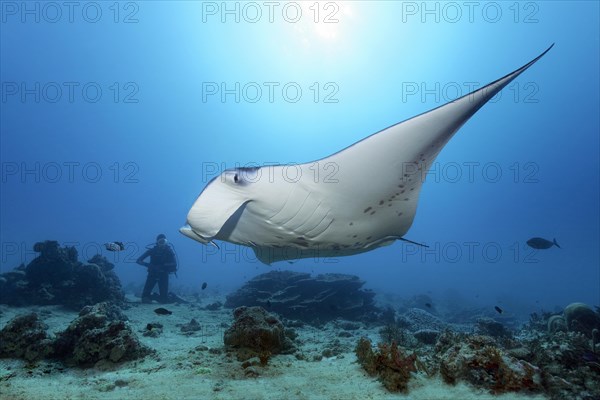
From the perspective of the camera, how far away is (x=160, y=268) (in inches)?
506

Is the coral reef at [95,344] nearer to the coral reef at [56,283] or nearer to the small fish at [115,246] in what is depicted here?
the small fish at [115,246]

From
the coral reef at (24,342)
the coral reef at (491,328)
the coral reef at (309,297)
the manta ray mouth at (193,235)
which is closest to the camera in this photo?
the manta ray mouth at (193,235)

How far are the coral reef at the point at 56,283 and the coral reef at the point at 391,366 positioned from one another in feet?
32.8

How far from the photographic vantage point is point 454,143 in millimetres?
59938

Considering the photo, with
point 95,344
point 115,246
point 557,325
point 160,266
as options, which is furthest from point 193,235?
point 160,266

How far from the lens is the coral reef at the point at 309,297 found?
32.9 feet

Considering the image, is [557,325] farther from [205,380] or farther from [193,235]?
[193,235]

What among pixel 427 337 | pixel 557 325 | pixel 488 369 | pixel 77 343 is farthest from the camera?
pixel 557 325

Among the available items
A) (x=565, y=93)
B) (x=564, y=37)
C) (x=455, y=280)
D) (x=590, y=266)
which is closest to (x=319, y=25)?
(x=564, y=37)

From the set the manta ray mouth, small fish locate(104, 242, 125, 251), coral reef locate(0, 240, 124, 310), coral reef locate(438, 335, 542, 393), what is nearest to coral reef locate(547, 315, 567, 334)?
coral reef locate(438, 335, 542, 393)

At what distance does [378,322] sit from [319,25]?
3752cm

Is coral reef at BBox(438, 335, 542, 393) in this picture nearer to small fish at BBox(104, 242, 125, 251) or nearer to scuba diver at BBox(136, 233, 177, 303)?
small fish at BBox(104, 242, 125, 251)

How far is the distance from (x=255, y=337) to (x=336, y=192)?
8.60 feet

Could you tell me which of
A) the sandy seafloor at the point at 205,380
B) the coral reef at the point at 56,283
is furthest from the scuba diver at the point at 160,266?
the sandy seafloor at the point at 205,380
